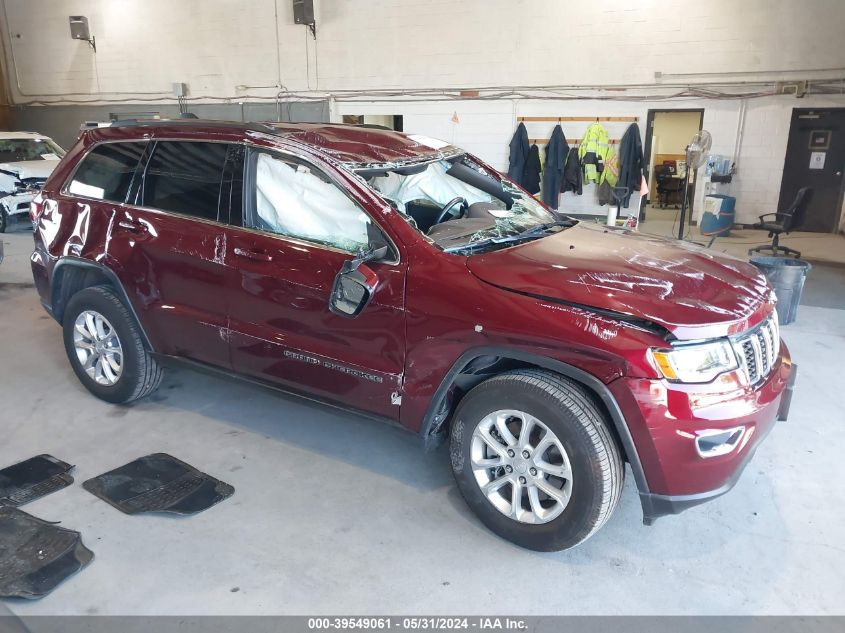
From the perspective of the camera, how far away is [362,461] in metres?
3.13

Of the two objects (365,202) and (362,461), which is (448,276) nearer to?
(365,202)

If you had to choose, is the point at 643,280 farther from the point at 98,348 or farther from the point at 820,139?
the point at 820,139

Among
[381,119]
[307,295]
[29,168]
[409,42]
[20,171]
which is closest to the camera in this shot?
[307,295]

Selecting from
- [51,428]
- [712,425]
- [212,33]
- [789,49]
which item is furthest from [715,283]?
[212,33]

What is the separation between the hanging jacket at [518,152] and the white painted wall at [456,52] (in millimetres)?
385

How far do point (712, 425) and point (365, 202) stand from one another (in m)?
1.61

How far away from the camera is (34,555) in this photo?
7.90 feet

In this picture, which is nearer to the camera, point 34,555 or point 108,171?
point 34,555

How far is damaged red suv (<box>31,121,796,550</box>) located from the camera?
214cm

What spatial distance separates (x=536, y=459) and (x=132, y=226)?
8.06 feet

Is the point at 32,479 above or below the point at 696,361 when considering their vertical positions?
below

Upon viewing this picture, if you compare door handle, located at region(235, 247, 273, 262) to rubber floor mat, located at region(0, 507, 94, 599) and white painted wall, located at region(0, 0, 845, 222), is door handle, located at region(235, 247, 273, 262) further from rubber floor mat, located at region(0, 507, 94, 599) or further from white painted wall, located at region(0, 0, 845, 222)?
white painted wall, located at region(0, 0, 845, 222)

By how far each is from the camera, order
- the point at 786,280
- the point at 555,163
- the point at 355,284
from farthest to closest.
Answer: the point at 555,163 < the point at 786,280 < the point at 355,284

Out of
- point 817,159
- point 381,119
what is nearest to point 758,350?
point 817,159
